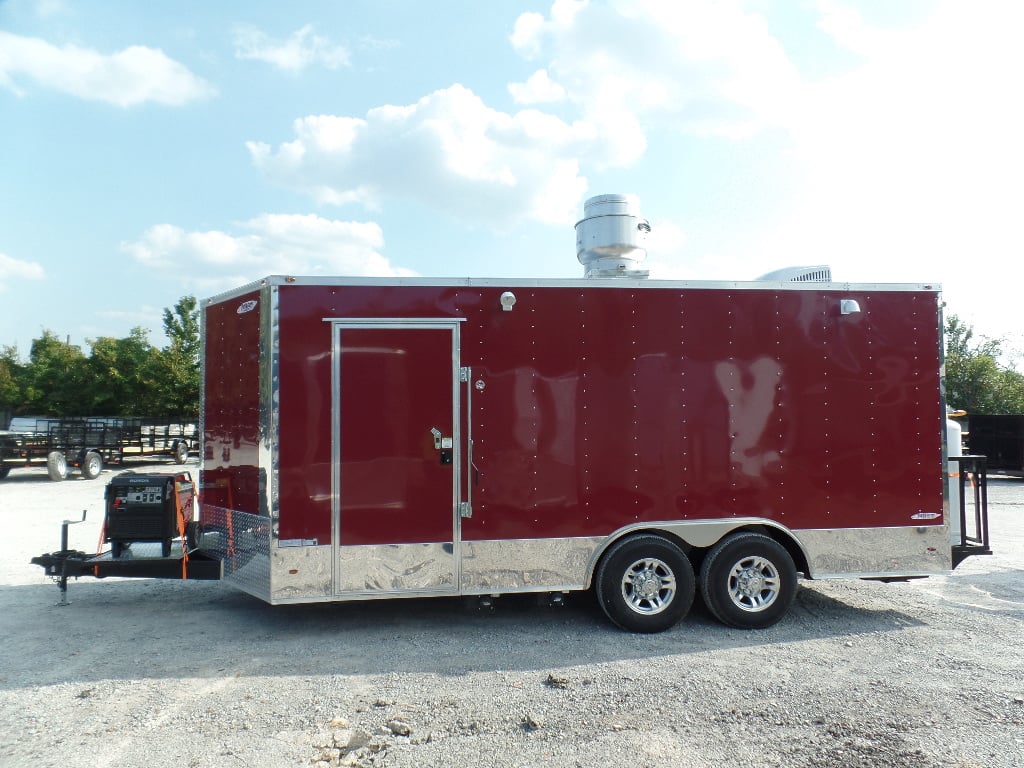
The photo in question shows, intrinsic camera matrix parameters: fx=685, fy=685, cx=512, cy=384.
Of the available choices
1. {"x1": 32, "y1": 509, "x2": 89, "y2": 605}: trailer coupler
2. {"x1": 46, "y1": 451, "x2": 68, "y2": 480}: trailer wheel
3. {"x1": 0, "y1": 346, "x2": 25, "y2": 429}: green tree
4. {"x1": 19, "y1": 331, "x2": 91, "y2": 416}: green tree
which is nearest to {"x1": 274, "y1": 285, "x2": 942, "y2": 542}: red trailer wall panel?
{"x1": 32, "y1": 509, "x2": 89, "y2": 605}: trailer coupler

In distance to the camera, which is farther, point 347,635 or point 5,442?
point 5,442

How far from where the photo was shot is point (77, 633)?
564 cm

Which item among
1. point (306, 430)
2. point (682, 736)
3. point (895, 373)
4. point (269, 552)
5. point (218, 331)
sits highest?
point (218, 331)

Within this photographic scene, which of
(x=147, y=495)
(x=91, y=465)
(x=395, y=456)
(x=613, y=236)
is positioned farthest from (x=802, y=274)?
(x=91, y=465)

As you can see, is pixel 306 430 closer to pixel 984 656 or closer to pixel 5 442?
pixel 984 656

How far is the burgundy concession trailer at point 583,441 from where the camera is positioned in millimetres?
5406

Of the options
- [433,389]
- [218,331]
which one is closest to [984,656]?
[433,389]

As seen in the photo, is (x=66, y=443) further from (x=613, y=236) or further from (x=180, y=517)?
(x=613, y=236)

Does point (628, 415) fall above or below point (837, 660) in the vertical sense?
above

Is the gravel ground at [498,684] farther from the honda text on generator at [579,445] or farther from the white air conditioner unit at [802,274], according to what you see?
the white air conditioner unit at [802,274]

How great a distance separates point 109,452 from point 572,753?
66.2 feet

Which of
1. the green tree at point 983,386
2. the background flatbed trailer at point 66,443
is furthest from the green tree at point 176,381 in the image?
the green tree at point 983,386

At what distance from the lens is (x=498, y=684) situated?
460cm

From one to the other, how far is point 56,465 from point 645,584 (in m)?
17.3
